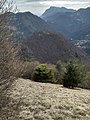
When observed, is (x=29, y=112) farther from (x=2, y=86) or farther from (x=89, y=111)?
(x=2, y=86)

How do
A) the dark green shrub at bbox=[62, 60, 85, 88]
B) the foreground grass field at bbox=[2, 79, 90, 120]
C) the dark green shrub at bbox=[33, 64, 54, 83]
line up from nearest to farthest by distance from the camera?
the foreground grass field at bbox=[2, 79, 90, 120]
the dark green shrub at bbox=[62, 60, 85, 88]
the dark green shrub at bbox=[33, 64, 54, 83]

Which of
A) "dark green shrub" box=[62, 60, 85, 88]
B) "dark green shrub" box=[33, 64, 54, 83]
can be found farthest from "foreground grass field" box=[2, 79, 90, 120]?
"dark green shrub" box=[33, 64, 54, 83]

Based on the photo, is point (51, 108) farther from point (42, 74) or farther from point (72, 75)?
point (42, 74)

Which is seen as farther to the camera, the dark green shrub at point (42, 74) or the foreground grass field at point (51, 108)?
the dark green shrub at point (42, 74)

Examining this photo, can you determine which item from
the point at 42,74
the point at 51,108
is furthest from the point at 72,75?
the point at 51,108

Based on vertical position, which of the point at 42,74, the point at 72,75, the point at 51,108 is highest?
the point at 51,108

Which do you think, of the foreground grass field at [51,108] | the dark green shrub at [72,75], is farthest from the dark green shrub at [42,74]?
the foreground grass field at [51,108]

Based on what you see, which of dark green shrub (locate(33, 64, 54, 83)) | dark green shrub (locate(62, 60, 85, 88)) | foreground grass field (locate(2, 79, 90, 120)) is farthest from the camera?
dark green shrub (locate(33, 64, 54, 83))

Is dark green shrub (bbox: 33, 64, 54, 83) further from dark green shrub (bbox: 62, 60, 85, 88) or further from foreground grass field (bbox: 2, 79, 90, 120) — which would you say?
foreground grass field (bbox: 2, 79, 90, 120)

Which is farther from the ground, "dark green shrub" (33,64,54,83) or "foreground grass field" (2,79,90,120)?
"foreground grass field" (2,79,90,120)

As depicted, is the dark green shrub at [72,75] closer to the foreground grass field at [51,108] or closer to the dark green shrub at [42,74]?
the dark green shrub at [42,74]

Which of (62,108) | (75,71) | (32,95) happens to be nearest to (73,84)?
(75,71)

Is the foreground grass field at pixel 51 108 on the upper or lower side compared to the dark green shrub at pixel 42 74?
upper

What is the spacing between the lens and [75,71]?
40.6 m
